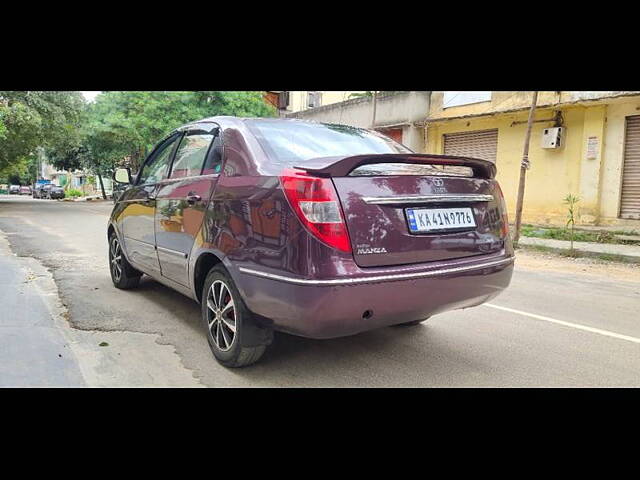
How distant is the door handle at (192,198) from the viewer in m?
3.38

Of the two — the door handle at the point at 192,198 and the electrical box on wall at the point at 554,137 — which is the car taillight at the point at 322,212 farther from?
the electrical box on wall at the point at 554,137

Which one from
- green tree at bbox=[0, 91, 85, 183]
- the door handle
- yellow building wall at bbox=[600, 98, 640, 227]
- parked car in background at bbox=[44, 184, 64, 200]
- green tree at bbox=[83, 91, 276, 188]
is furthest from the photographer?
parked car in background at bbox=[44, 184, 64, 200]

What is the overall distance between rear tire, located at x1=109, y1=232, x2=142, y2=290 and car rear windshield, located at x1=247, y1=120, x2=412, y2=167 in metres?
2.52

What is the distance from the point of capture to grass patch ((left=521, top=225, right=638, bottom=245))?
33.6 feet

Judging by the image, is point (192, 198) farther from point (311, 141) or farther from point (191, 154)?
point (311, 141)

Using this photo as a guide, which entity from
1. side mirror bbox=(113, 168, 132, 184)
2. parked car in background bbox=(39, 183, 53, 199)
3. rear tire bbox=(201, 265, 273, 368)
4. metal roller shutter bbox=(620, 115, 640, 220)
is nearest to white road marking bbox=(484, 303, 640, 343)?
rear tire bbox=(201, 265, 273, 368)

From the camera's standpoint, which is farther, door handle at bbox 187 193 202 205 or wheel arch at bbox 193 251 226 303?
door handle at bbox 187 193 202 205

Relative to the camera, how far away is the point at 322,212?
2.47 meters

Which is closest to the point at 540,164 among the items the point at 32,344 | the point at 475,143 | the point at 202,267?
the point at 475,143

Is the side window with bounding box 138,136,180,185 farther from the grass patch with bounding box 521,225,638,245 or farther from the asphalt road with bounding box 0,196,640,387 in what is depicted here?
the grass patch with bounding box 521,225,638,245

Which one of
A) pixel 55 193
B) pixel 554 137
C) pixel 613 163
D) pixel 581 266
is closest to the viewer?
pixel 581 266

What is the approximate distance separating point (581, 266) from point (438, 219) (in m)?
6.30
